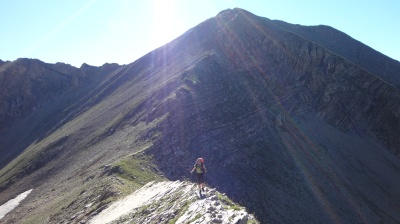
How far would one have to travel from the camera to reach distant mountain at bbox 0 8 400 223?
45938 mm

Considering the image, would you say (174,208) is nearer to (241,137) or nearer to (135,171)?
(135,171)

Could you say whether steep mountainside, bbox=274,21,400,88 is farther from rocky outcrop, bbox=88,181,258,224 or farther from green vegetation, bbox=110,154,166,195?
rocky outcrop, bbox=88,181,258,224

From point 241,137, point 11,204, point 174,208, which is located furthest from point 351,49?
point 174,208

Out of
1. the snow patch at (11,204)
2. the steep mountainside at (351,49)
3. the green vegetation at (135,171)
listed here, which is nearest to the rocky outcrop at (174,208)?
the green vegetation at (135,171)

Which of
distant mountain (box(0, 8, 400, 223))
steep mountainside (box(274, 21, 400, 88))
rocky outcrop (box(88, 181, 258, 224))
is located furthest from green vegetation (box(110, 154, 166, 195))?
steep mountainside (box(274, 21, 400, 88))

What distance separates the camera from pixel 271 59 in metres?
92.1

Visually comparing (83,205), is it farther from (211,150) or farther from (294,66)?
(294,66)

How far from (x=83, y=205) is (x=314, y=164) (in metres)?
39.4

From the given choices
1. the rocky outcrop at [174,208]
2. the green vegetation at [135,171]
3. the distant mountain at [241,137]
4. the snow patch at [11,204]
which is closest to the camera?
the rocky outcrop at [174,208]

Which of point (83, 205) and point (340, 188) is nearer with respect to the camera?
point (83, 205)

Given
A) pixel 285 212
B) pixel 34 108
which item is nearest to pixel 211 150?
pixel 285 212

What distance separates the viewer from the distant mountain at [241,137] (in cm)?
4594

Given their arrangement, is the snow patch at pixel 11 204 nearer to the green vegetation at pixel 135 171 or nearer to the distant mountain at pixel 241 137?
the distant mountain at pixel 241 137

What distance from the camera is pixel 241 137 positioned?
191 feet
